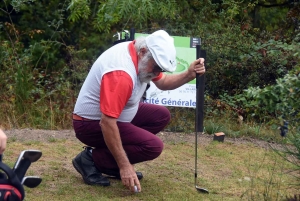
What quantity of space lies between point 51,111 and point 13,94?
0.72 metres

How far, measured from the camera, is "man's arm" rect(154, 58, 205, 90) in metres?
5.50

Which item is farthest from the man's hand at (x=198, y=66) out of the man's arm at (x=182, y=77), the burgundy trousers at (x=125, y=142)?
the burgundy trousers at (x=125, y=142)

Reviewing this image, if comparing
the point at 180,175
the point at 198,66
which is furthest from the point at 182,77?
the point at 180,175

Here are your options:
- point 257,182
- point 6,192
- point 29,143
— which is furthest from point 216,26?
point 6,192

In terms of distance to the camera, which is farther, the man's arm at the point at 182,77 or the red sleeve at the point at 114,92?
the man's arm at the point at 182,77

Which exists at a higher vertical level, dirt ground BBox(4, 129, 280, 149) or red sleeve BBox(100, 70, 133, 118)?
red sleeve BBox(100, 70, 133, 118)

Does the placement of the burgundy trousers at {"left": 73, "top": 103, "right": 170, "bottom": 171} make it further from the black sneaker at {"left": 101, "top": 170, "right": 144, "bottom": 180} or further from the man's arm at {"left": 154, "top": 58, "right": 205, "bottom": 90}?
the man's arm at {"left": 154, "top": 58, "right": 205, "bottom": 90}

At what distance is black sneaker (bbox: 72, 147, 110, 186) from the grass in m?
0.06

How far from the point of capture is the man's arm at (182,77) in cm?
550

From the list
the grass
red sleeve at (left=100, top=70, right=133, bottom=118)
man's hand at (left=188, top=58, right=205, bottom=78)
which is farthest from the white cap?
the grass

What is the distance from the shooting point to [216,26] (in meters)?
11.2

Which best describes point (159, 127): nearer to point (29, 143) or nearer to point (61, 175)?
point (61, 175)

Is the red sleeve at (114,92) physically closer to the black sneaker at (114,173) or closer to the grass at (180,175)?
the grass at (180,175)

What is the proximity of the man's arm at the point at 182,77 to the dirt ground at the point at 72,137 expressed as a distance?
194 centimetres
